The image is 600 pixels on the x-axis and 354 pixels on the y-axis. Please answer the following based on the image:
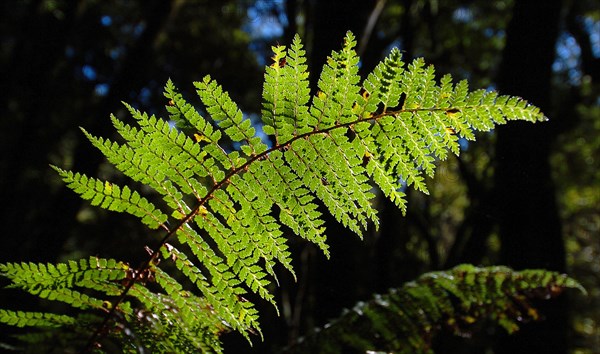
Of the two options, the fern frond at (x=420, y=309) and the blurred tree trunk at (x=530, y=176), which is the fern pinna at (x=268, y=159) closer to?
the fern frond at (x=420, y=309)

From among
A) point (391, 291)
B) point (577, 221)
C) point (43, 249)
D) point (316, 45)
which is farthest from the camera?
point (577, 221)

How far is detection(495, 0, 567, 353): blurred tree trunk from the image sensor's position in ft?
8.89

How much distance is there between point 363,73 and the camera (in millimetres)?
3592

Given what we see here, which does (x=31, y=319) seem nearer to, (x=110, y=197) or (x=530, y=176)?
(x=110, y=197)

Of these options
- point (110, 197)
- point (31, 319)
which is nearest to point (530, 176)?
point (110, 197)

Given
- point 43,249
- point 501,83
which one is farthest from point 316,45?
point 43,249

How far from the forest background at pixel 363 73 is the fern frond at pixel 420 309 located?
0.92 metres

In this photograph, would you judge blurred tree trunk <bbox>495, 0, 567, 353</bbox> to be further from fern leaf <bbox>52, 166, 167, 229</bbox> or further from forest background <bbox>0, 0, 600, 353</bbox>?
fern leaf <bbox>52, 166, 167, 229</bbox>

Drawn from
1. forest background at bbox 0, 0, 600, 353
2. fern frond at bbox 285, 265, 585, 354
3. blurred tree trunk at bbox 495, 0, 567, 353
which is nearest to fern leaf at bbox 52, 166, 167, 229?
fern frond at bbox 285, 265, 585, 354

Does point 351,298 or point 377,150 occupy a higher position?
point 351,298

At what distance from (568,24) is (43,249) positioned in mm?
6914

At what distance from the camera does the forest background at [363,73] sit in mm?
2908

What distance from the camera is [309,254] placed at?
3.85 meters

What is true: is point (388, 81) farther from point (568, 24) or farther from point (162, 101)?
point (162, 101)
